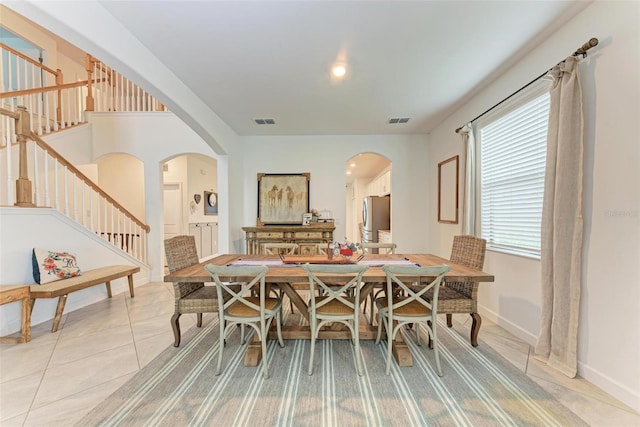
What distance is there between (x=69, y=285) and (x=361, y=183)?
8063 mm

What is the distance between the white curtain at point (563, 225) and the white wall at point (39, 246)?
510 centimetres

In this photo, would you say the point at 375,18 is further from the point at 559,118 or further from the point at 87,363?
the point at 87,363

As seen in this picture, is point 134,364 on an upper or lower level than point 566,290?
lower

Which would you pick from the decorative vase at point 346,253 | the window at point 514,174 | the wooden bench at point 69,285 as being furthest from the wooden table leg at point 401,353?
the wooden bench at point 69,285

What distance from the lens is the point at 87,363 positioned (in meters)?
2.18

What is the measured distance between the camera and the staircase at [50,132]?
3070 mm

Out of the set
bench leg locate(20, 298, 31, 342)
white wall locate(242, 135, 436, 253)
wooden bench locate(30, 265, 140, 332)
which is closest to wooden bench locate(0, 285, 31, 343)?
bench leg locate(20, 298, 31, 342)

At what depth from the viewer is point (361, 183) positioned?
9414 mm

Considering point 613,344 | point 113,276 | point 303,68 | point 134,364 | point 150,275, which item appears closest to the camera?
point 613,344

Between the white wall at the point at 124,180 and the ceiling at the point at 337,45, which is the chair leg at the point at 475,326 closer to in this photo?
the ceiling at the point at 337,45

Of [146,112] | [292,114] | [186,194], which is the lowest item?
[186,194]

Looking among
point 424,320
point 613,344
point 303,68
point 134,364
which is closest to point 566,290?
point 613,344

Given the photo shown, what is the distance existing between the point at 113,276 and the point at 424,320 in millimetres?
3856

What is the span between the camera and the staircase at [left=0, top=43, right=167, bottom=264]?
10.1ft
